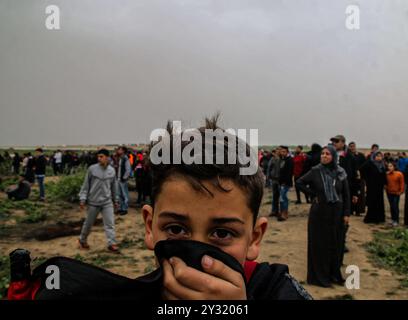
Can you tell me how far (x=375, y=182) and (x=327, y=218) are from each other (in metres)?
5.28

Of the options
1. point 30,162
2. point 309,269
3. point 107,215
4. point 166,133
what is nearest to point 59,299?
point 166,133

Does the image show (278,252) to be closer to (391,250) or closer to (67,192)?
(391,250)

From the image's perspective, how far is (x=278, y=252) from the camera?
6.98m

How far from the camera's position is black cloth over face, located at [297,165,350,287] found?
5.00 m

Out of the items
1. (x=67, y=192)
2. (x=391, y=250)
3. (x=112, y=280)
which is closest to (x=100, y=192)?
(x=112, y=280)

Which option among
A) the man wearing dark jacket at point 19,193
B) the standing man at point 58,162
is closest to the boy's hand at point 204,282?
the man wearing dark jacket at point 19,193

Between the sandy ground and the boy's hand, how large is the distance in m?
4.37

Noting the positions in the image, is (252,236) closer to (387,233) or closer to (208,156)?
(208,156)

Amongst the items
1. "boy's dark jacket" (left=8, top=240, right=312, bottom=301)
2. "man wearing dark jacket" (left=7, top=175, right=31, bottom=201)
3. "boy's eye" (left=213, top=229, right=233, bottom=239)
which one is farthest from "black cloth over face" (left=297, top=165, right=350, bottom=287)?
"man wearing dark jacket" (left=7, top=175, right=31, bottom=201)

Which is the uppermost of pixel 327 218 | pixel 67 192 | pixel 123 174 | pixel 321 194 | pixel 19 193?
pixel 321 194

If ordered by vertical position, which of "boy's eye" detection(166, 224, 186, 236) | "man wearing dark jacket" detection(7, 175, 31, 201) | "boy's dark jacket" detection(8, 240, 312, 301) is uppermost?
"boy's eye" detection(166, 224, 186, 236)

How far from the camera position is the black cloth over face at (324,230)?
197 inches

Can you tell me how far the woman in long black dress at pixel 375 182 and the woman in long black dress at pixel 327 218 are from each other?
4.78 meters

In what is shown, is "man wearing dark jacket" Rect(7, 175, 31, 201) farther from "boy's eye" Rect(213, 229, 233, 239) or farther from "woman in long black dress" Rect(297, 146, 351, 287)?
"boy's eye" Rect(213, 229, 233, 239)
